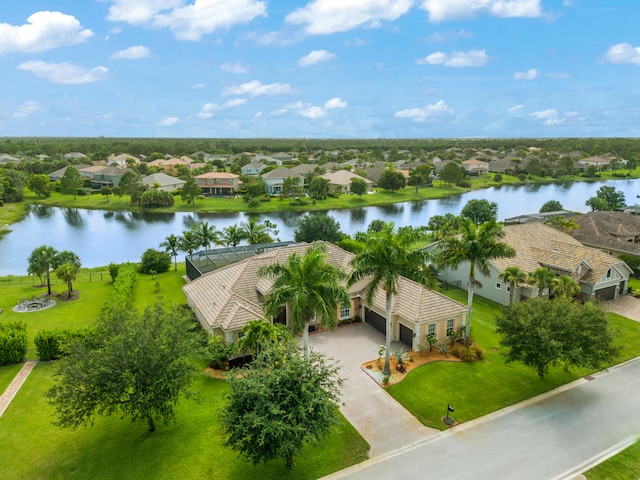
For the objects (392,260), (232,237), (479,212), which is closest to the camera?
(392,260)

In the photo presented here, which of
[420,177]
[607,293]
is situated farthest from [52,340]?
[420,177]

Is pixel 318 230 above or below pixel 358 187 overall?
below

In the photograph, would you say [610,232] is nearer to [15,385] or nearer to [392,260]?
[392,260]

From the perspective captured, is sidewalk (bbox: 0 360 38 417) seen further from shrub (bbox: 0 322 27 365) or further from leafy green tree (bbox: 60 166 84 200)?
leafy green tree (bbox: 60 166 84 200)

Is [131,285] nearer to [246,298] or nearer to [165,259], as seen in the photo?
[165,259]

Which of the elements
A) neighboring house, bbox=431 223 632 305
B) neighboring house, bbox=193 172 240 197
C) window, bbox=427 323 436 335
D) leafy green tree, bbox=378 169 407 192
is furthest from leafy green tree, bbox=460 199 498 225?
neighboring house, bbox=193 172 240 197

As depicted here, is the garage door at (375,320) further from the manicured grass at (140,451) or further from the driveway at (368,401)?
the manicured grass at (140,451)

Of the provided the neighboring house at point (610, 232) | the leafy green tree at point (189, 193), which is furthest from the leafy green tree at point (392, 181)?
the neighboring house at point (610, 232)
